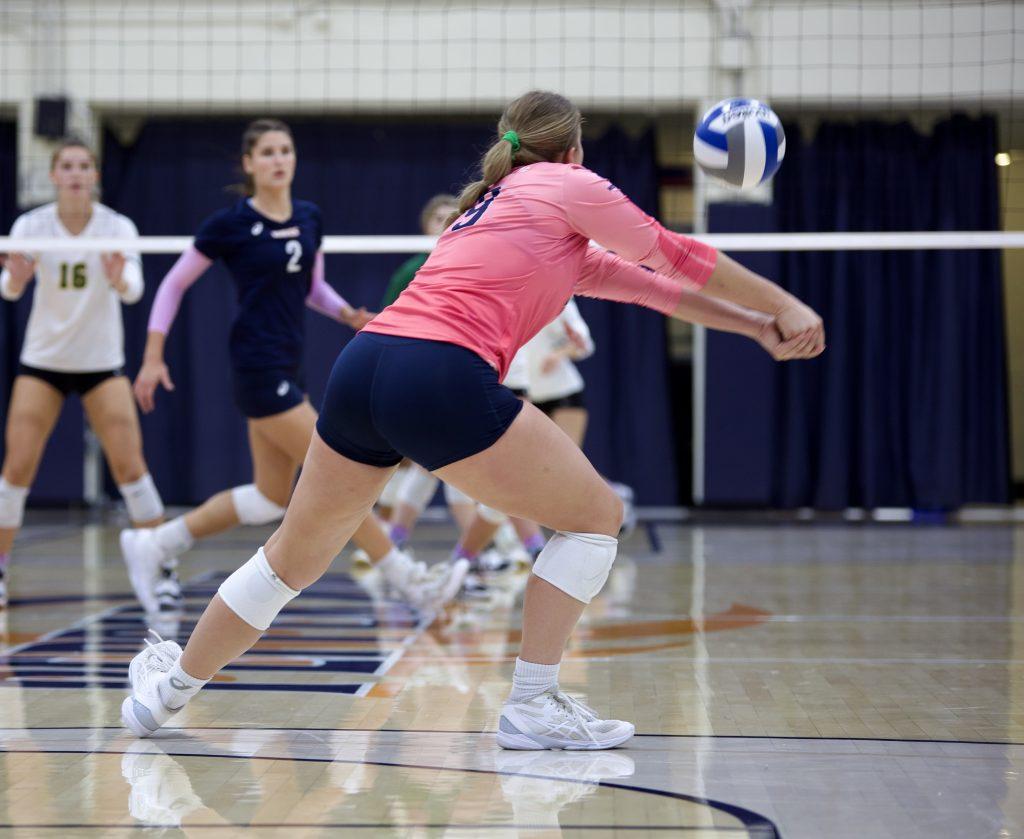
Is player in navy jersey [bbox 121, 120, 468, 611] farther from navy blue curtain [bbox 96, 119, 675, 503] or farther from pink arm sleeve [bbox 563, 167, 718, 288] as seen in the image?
navy blue curtain [bbox 96, 119, 675, 503]

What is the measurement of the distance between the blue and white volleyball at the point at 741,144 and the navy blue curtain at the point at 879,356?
5.79m

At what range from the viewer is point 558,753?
2.89m

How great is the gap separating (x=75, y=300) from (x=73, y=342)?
21 cm

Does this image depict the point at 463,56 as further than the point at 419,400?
Yes

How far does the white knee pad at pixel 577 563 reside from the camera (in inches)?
110

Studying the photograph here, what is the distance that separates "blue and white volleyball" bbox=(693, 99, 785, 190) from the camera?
3.41 metres

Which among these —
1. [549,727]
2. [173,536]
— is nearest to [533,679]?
[549,727]

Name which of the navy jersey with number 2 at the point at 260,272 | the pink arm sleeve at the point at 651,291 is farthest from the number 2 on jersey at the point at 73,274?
the pink arm sleeve at the point at 651,291

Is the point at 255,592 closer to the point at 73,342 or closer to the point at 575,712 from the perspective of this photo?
the point at 575,712

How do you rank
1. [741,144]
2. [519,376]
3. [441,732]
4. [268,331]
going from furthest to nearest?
[519,376] < [268,331] < [741,144] < [441,732]

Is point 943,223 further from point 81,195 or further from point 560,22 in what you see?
point 81,195

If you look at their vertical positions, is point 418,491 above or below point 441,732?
above

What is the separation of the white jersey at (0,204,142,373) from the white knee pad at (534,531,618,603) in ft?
9.49

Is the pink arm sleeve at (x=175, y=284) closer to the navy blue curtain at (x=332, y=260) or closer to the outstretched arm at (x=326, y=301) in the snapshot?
the outstretched arm at (x=326, y=301)
